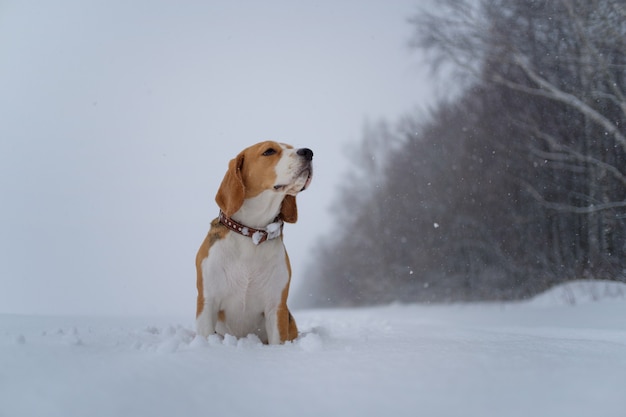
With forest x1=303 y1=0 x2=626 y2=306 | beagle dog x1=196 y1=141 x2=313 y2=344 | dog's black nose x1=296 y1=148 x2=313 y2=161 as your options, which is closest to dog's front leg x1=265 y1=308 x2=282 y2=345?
beagle dog x1=196 y1=141 x2=313 y2=344

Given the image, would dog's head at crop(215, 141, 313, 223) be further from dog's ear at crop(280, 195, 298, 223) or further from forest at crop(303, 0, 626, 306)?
forest at crop(303, 0, 626, 306)

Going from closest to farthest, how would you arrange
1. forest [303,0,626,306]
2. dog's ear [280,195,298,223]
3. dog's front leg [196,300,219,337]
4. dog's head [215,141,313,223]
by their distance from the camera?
dog's front leg [196,300,219,337] < dog's head [215,141,313,223] < dog's ear [280,195,298,223] < forest [303,0,626,306]

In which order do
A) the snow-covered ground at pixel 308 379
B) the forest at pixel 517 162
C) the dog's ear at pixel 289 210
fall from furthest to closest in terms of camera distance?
the forest at pixel 517 162, the dog's ear at pixel 289 210, the snow-covered ground at pixel 308 379

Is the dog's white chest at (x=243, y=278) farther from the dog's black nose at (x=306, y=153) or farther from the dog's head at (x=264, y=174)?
the dog's black nose at (x=306, y=153)

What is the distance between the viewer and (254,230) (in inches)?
98.9

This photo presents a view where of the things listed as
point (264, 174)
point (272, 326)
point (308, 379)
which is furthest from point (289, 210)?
point (308, 379)

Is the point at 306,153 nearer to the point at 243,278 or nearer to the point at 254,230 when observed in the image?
the point at 254,230

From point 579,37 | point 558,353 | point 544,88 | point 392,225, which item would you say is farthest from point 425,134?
point 558,353

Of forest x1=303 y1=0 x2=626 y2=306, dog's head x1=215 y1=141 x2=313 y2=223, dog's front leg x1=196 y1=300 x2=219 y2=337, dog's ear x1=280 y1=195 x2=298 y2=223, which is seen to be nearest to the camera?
dog's front leg x1=196 y1=300 x2=219 y2=337

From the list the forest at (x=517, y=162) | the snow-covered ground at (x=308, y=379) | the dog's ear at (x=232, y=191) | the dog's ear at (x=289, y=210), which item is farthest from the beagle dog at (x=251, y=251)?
the forest at (x=517, y=162)

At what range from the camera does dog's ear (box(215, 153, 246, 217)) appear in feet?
8.28

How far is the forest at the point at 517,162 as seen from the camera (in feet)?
20.6

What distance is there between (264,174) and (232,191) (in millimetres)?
225

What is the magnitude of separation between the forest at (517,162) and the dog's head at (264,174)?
18.1 ft
